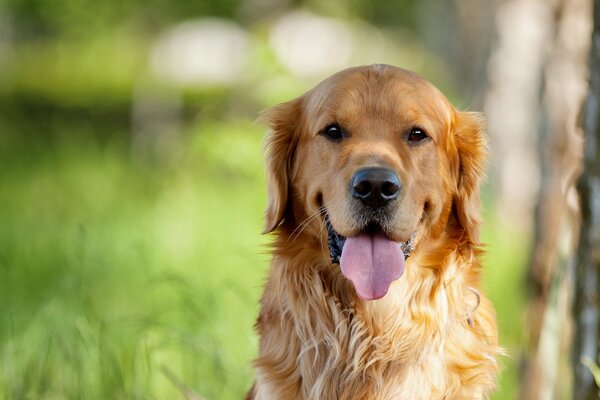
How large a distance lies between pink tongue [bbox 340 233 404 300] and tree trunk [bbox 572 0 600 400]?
0.82 metres

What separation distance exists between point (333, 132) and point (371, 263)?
58 cm

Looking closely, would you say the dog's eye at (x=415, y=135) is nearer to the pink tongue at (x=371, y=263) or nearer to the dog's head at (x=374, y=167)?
the dog's head at (x=374, y=167)

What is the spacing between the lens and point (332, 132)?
163 inches

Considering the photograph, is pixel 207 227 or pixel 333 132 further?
pixel 207 227

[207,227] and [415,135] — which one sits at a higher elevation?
[415,135]

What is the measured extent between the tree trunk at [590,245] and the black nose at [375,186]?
87cm

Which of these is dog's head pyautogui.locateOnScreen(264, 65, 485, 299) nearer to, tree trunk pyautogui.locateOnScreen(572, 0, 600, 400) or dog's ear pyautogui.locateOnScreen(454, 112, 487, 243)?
dog's ear pyautogui.locateOnScreen(454, 112, 487, 243)

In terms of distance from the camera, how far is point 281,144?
14.4 feet

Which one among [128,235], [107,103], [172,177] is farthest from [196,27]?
[128,235]

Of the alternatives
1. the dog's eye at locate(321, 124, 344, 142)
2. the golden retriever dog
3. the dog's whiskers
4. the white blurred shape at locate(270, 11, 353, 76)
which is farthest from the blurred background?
the white blurred shape at locate(270, 11, 353, 76)

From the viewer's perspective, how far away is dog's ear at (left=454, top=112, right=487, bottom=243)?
427 cm

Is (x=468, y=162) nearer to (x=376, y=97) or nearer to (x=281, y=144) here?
(x=376, y=97)

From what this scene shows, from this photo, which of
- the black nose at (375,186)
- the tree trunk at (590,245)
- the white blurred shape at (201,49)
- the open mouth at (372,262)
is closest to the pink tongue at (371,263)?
the open mouth at (372,262)

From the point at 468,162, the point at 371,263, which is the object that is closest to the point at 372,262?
the point at 371,263
